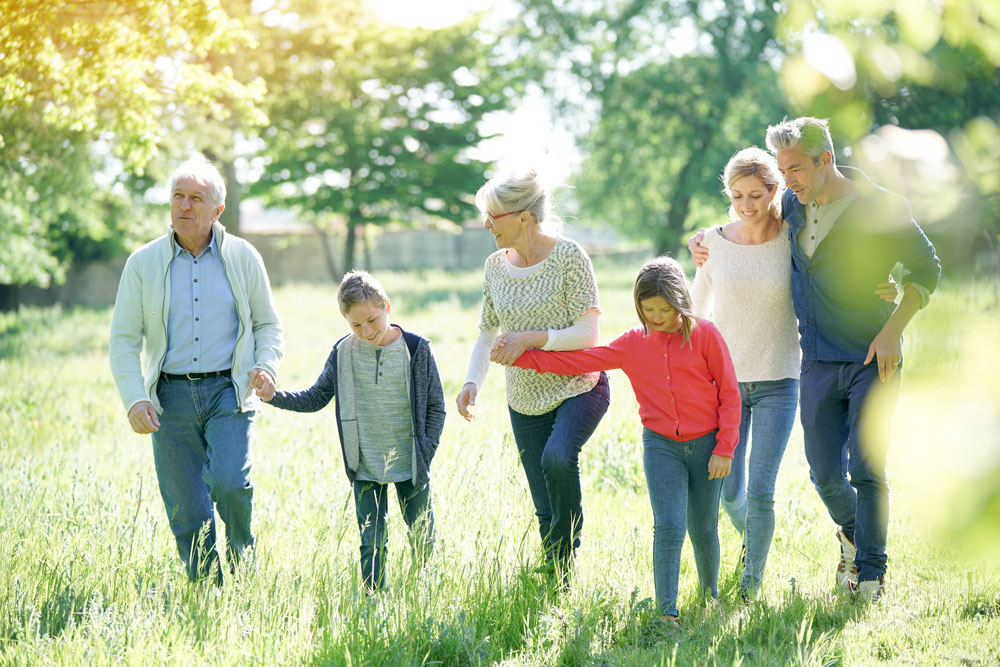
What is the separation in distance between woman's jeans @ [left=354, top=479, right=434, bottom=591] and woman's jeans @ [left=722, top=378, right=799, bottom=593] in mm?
1503

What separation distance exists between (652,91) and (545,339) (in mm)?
30523

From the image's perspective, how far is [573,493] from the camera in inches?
168

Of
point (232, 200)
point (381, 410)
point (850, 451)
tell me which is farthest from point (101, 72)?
point (232, 200)

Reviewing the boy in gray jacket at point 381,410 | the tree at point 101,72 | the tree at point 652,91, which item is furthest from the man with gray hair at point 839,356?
the tree at point 652,91

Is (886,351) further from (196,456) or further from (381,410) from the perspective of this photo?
(196,456)

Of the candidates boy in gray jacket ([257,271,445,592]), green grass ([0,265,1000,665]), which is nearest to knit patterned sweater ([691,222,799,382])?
green grass ([0,265,1000,665])

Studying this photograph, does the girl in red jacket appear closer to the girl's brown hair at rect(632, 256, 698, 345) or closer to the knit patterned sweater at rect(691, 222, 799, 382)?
the girl's brown hair at rect(632, 256, 698, 345)

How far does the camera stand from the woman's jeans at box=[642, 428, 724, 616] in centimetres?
400

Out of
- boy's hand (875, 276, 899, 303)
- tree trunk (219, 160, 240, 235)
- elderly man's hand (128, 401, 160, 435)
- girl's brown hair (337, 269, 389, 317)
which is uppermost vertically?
tree trunk (219, 160, 240, 235)

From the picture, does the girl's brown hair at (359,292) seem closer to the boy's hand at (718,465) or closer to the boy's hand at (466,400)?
the boy's hand at (466,400)

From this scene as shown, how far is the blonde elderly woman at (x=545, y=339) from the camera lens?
13.9ft

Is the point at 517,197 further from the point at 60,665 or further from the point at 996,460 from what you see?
the point at 996,460

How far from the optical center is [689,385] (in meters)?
4.05

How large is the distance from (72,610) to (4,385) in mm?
9916
